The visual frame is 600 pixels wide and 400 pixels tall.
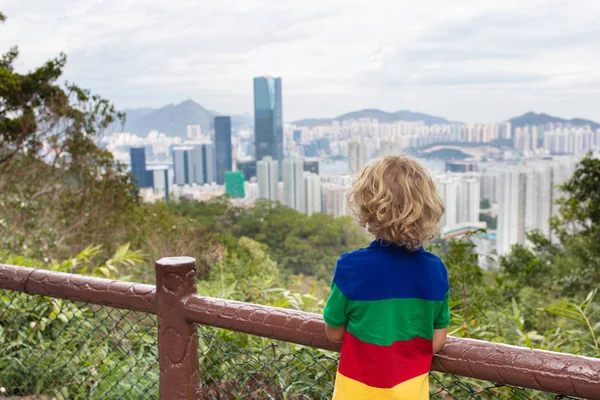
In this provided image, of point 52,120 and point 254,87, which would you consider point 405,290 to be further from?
point 254,87

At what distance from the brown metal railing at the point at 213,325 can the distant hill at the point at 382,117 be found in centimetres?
3021

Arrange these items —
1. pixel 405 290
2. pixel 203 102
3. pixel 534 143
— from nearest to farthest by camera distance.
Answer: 1. pixel 405 290
2. pixel 534 143
3. pixel 203 102

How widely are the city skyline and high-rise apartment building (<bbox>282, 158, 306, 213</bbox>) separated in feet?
30.7

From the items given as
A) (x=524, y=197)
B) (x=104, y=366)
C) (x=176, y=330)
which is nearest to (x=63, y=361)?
(x=104, y=366)

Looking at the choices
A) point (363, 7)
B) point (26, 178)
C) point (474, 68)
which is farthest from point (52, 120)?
point (474, 68)

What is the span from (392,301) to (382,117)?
1258 inches

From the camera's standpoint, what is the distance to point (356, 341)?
1.04 m

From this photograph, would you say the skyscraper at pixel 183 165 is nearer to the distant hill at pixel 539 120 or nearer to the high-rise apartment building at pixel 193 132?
the high-rise apartment building at pixel 193 132

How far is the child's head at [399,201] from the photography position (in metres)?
0.99

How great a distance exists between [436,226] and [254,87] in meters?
37.0

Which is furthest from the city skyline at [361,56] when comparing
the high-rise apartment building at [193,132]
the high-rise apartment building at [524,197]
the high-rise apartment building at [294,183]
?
the high-rise apartment building at [524,197]

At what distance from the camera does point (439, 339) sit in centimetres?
102

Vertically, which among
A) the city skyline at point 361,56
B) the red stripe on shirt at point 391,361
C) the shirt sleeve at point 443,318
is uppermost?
the city skyline at point 361,56

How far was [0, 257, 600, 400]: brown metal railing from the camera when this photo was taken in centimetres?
92
